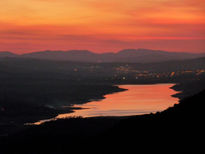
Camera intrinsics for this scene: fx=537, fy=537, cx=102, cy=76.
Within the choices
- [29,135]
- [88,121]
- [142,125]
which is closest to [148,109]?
[88,121]

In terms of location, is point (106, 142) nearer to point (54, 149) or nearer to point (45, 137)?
point (54, 149)

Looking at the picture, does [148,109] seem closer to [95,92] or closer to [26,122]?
[26,122]

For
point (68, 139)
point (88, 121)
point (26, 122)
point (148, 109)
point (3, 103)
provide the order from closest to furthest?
point (68, 139), point (88, 121), point (26, 122), point (148, 109), point (3, 103)

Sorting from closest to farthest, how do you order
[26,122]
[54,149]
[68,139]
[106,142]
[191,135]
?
[191,135] → [106,142] → [54,149] → [68,139] → [26,122]

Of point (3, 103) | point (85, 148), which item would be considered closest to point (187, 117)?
point (85, 148)

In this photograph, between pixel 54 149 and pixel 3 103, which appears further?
pixel 3 103

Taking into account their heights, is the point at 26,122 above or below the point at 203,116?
below

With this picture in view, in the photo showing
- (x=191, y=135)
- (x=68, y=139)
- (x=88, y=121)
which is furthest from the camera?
(x=88, y=121)

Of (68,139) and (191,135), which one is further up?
(191,135)

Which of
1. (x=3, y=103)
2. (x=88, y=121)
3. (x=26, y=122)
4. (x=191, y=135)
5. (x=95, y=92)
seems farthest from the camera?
(x=95, y=92)
